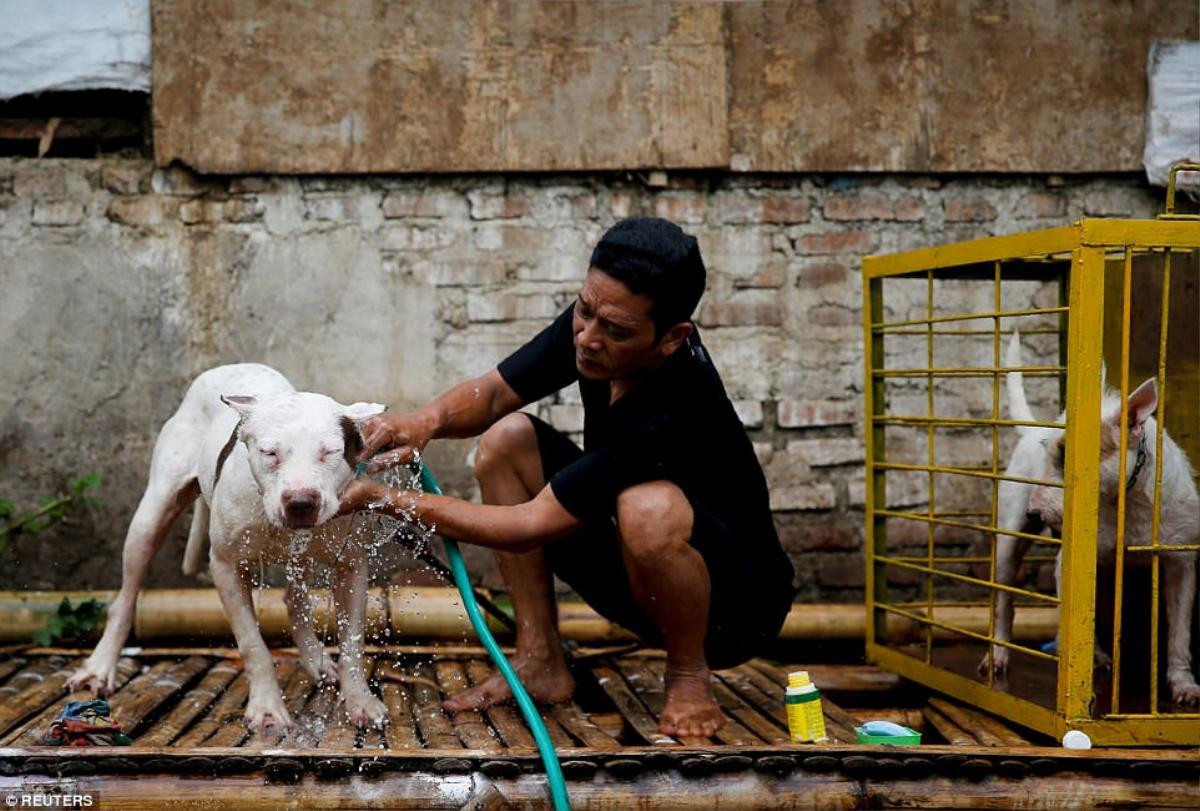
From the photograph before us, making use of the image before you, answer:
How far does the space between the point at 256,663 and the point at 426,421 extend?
2.58 ft

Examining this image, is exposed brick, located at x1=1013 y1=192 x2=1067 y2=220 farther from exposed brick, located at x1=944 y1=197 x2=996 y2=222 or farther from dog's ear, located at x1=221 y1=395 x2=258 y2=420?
dog's ear, located at x1=221 y1=395 x2=258 y2=420

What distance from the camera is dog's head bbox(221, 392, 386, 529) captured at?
2939 mm

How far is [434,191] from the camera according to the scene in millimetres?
5074

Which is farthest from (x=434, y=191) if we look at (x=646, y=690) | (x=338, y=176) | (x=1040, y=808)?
(x=1040, y=808)

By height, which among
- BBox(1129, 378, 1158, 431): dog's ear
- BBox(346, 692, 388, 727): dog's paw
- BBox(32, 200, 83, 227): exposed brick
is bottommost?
BBox(346, 692, 388, 727): dog's paw

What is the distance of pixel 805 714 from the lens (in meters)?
3.31

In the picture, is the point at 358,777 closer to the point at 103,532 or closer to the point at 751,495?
the point at 751,495

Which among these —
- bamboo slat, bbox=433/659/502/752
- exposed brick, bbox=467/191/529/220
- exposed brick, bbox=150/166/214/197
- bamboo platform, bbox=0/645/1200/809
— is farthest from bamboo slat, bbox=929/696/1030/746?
exposed brick, bbox=150/166/214/197

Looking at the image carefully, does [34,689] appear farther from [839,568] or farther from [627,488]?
[839,568]

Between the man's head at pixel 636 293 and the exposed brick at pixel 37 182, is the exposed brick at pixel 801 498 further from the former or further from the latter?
the exposed brick at pixel 37 182

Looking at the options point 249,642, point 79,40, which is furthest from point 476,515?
point 79,40

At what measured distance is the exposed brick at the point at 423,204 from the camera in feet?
16.6

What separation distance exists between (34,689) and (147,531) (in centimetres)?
55

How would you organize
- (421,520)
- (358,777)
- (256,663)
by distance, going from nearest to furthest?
(358,777) < (421,520) < (256,663)
